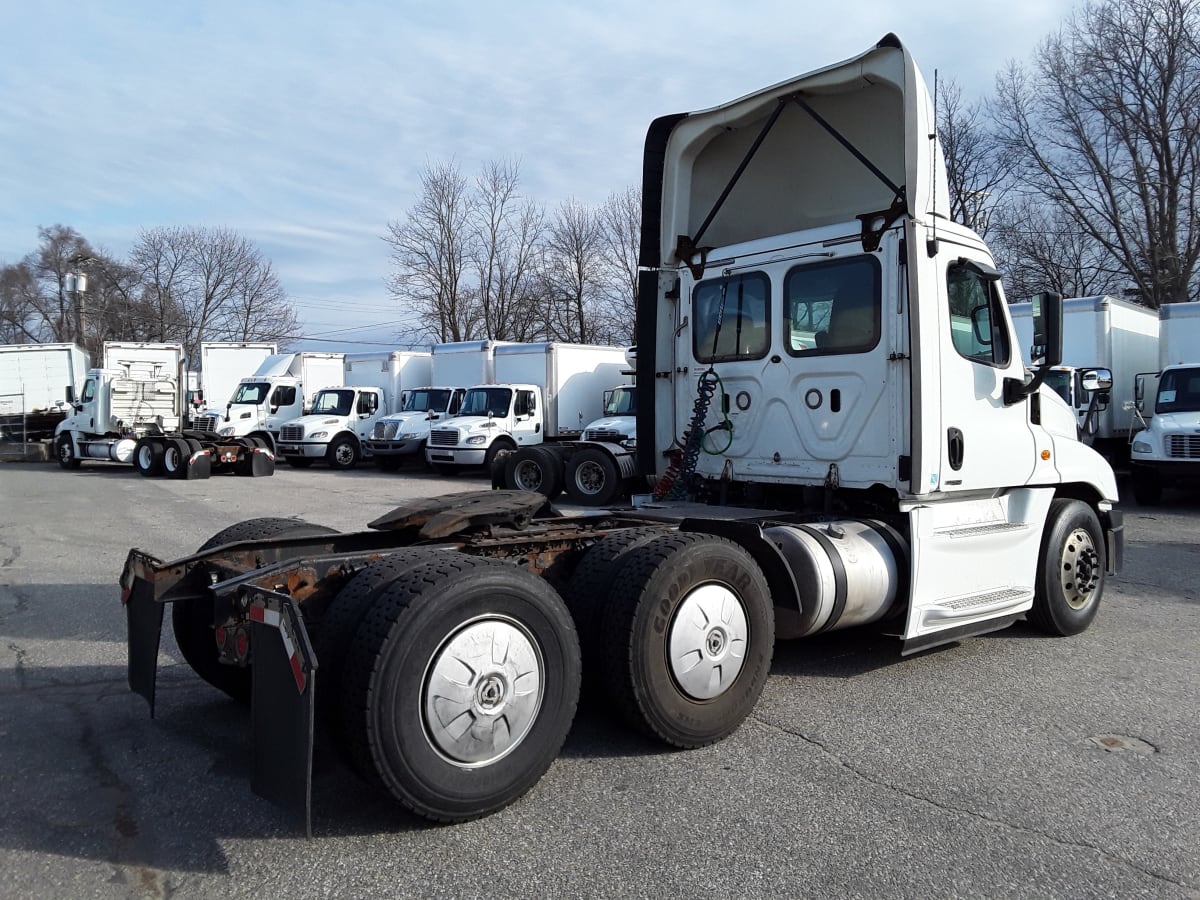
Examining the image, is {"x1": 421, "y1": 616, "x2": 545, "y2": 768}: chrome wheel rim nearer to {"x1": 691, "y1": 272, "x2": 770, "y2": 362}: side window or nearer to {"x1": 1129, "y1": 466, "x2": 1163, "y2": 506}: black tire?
{"x1": 691, "y1": 272, "x2": 770, "y2": 362}: side window

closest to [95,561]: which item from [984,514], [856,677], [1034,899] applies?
[856,677]

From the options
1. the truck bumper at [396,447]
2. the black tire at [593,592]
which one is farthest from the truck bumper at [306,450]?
the black tire at [593,592]

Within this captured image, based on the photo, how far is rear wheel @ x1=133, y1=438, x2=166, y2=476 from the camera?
2316 cm

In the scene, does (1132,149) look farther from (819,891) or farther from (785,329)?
(819,891)

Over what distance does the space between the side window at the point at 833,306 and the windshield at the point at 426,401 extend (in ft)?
68.8

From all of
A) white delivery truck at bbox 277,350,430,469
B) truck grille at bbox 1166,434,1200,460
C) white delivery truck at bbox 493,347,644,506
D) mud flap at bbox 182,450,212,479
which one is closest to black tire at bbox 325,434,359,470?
white delivery truck at bbox 277,350,430,469

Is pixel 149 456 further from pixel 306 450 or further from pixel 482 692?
pixel 482 692

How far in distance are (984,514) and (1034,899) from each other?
325cm

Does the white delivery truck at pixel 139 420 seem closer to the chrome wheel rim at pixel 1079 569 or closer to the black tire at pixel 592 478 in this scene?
the black tire at pixel 592 478

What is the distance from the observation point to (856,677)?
5.60 meters

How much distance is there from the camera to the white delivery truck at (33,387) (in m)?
32.8

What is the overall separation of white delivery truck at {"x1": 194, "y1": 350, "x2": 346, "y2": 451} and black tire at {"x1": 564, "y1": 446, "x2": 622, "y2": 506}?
11625 mm

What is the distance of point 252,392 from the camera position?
27.3 m

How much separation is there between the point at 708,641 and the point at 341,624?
172 centimetres
